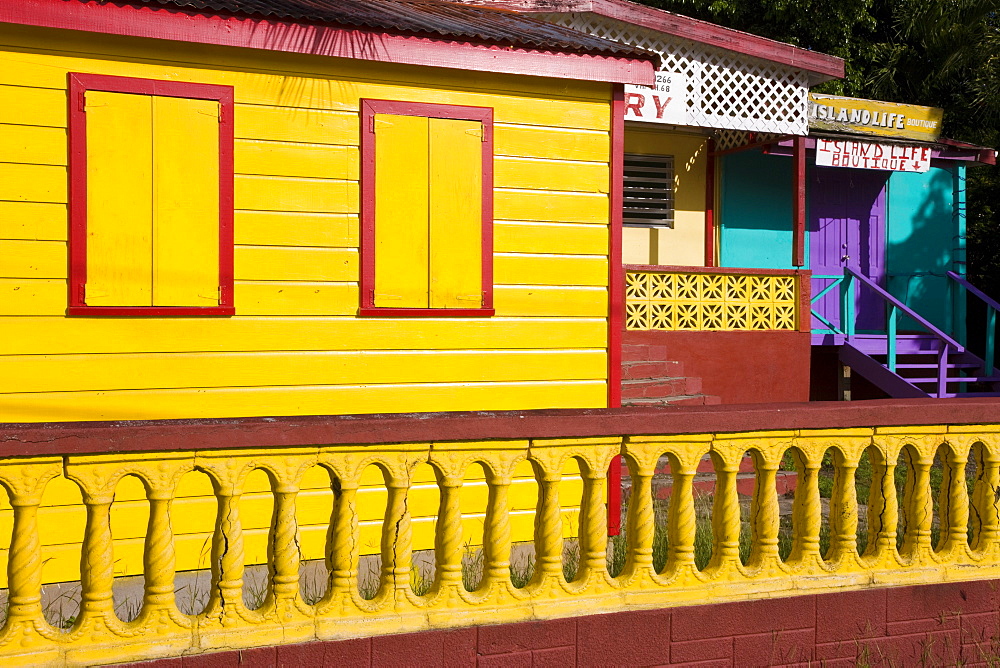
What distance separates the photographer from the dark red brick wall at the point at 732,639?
12.3 ft

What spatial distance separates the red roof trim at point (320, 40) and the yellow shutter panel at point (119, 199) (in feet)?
1.38

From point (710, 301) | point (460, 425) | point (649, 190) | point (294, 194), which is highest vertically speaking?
point (649, 190)

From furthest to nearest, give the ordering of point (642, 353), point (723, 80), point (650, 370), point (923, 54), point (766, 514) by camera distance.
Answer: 1. point (923, 54)
2. point (723, 80)
3. point (642, 353)
4. point (650, 370)
5. point (766, 514)

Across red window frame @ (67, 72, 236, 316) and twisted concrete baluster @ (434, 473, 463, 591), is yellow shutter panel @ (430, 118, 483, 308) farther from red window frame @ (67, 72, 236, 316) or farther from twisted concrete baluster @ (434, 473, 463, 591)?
twisted concrete baluster @ (434, 473, 463, 591)

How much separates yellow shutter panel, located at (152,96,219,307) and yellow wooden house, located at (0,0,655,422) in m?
0.01

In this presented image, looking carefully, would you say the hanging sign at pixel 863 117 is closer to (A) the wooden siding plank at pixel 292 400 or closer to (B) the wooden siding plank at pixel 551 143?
(B) the wooden siding plank at pixel 551 143

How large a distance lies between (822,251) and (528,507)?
8927 mm

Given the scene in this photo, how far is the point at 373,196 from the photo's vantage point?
670 cm

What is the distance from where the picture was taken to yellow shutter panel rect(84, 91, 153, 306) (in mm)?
6027

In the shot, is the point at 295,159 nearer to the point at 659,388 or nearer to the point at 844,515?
the point at 844,515

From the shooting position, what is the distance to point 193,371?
6.32m

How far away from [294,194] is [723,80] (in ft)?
21.5

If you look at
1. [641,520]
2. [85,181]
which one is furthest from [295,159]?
[641,520]


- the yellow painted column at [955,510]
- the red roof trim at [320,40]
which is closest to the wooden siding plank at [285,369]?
the red roof trim at [320,40]
